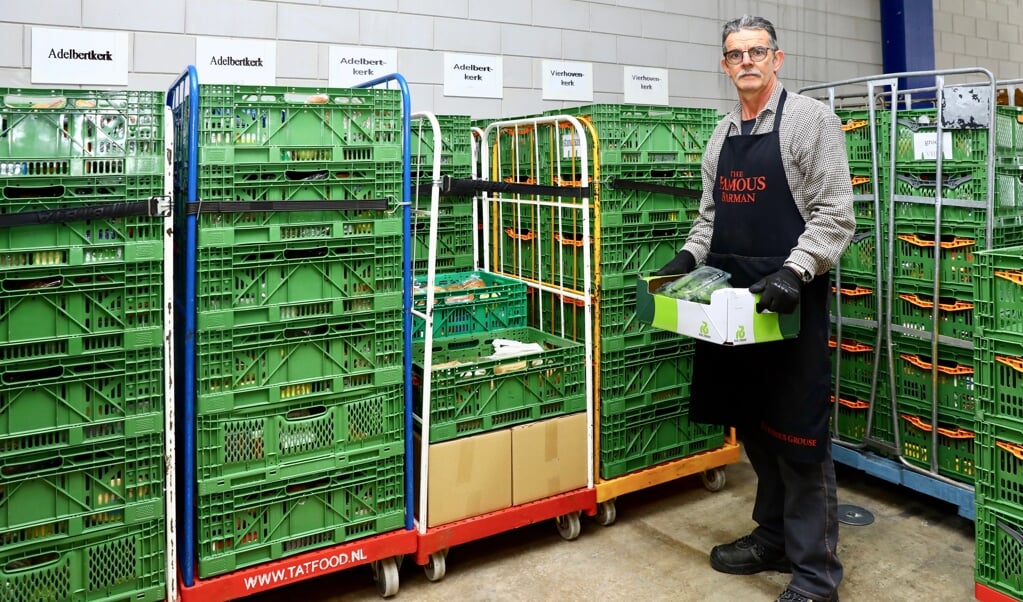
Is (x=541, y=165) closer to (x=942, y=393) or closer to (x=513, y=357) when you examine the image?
(x=513, y=357)

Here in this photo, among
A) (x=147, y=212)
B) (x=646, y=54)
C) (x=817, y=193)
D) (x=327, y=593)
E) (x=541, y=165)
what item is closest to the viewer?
(x=147, y=212)

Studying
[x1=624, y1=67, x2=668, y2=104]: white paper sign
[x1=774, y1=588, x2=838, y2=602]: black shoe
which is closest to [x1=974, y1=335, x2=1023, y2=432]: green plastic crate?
[x1=774, y1=588, x2=838, y2=602]: black shoe

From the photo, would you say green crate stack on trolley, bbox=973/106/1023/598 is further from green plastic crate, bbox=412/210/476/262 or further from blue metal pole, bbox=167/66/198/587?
blue metal pole, bbox=167/66/198/587

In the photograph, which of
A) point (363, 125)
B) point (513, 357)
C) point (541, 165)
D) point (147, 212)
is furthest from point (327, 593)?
point (541, 165)

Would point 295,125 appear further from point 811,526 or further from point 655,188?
point 811,526

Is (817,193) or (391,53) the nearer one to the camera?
(817,193)

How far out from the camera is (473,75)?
4.80 metres

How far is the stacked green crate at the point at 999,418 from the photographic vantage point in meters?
2.51

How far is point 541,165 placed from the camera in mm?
3738

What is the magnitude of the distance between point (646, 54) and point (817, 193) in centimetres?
332

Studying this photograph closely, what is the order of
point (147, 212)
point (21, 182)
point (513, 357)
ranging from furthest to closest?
point (513, 357) → point (147, 212) → point (21, 182)

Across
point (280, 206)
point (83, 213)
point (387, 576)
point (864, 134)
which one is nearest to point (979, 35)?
point (864, 134)

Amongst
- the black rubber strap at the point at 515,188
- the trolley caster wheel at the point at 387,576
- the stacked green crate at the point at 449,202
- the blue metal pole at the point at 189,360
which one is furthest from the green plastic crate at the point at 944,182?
the blue metal pole at the point at 189,360

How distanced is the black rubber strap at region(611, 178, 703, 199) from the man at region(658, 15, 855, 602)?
0.52m
